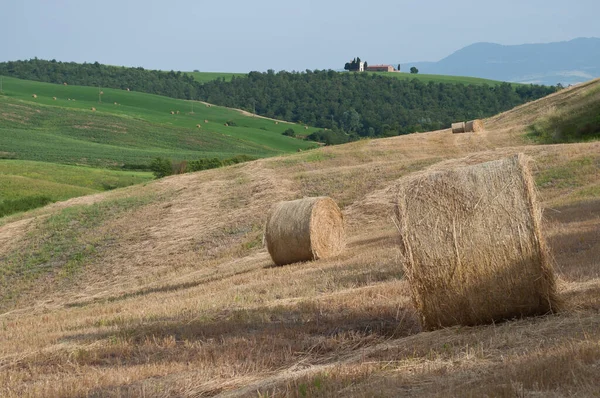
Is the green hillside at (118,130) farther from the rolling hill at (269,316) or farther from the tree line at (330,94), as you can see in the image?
the rolling hill at (269,316)

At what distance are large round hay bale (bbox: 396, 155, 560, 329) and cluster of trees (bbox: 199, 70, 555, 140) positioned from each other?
219 ft

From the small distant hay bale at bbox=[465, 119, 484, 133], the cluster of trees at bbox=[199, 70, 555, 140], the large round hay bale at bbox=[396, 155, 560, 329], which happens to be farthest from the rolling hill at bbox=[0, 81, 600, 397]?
the cluster of trees at bbox=[199, 70, 555, 140]

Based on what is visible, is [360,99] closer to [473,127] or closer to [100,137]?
[100,137]

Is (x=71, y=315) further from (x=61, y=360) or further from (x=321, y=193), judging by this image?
(x=321, y=193)

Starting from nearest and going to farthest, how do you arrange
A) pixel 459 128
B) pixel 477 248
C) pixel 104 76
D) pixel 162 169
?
pixel 477 248 < pixel 459 128 < pixel 162 169 < pixel 104 76

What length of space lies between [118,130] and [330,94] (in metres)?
38.2

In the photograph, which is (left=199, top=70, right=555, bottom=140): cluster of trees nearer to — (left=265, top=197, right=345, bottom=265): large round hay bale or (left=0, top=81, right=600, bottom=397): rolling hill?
(left=0, top=81, right=600, bottom=397): rolling hill

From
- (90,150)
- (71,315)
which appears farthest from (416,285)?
(90,150)

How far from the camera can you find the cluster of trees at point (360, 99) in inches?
3907

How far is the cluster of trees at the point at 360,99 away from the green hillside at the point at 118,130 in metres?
7.01

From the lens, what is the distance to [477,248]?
8758 millimetres

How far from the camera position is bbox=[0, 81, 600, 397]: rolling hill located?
6898mm

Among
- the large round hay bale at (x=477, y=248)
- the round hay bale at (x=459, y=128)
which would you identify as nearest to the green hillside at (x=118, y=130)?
the round hay bale at (x=459, y=128)

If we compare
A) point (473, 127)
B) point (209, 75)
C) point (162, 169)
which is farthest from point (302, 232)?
point (209, 75)
